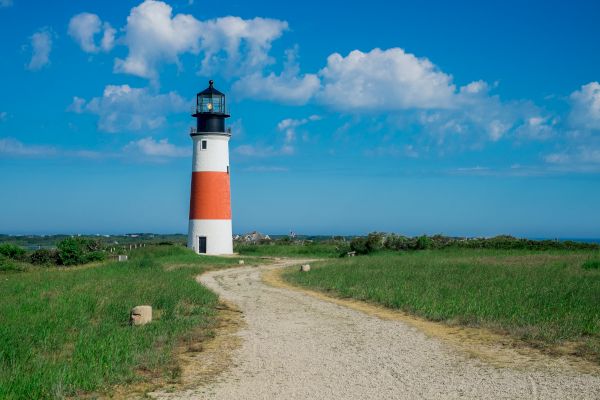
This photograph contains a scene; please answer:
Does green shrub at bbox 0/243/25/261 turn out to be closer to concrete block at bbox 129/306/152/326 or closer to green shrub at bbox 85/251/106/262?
green shrub at bbox 85/251/106/262

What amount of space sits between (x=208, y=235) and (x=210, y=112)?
28.1 feet

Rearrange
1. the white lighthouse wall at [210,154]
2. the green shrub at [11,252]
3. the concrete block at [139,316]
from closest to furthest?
the concrete block at [139,316], the green shrub at [11,252], the white lighthouse wall at [210,154]

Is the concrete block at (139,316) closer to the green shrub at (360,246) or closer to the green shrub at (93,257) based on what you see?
the green shrub at (93,257)

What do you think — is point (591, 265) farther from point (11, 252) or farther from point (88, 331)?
point (11, 252)

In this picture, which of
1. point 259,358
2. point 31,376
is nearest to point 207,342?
point 259,358

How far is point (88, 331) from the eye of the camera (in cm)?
1251

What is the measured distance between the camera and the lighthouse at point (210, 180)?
1666 inches

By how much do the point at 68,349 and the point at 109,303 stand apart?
4467 mm

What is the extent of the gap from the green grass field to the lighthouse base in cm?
1581

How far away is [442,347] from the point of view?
11.5m

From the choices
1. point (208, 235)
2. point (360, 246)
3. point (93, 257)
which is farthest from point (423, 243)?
point (93, 257)

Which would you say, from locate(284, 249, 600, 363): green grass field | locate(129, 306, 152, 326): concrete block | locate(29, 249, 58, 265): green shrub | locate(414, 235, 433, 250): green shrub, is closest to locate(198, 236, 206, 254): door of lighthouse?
locate(29, 249, 58, 265): green shrub

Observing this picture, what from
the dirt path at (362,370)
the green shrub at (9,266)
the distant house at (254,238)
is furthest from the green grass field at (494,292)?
the distant house at (254,238)

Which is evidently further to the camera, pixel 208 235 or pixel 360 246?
pixel 360 246
